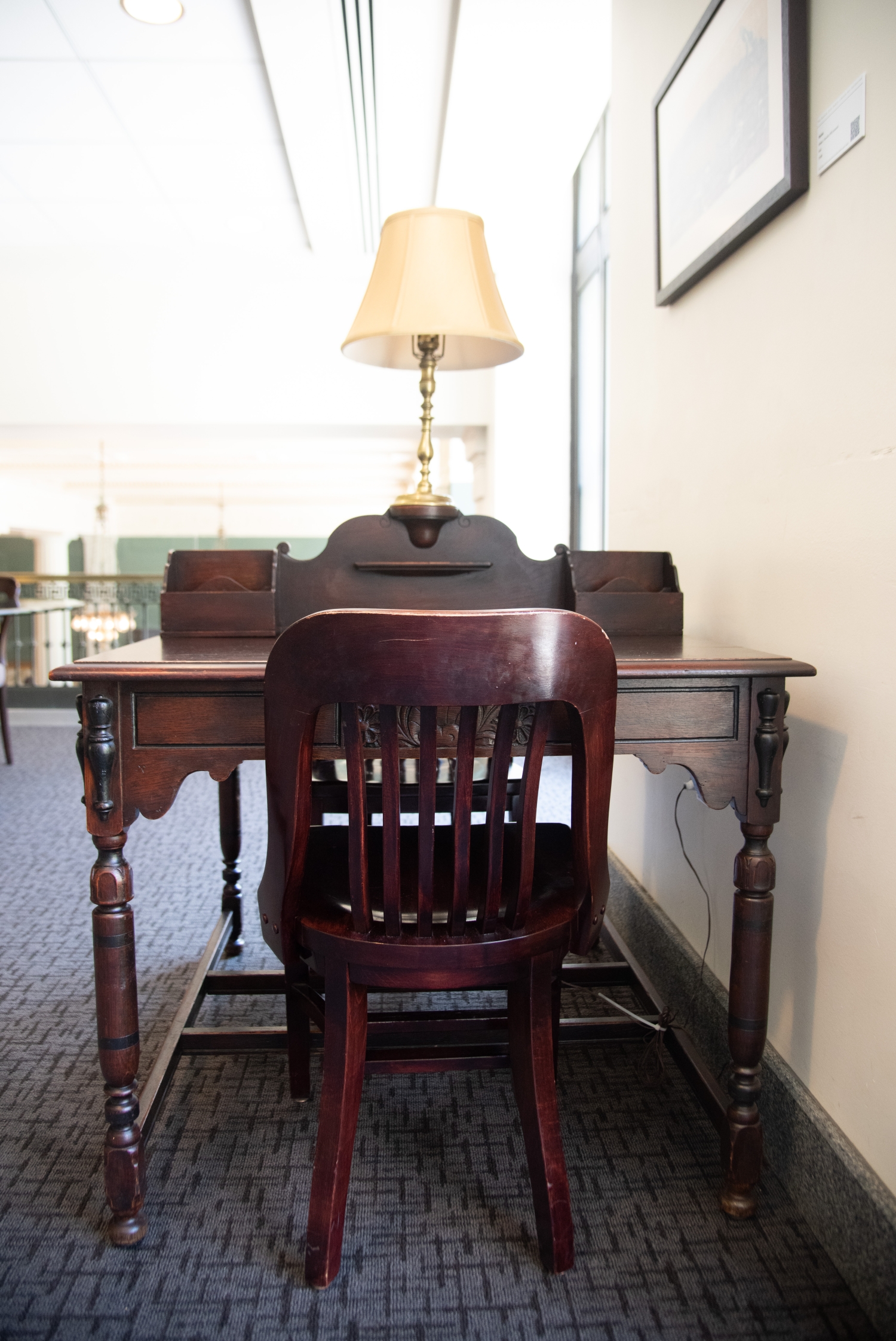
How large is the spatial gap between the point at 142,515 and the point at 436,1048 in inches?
468

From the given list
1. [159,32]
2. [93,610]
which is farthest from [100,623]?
[159,32]

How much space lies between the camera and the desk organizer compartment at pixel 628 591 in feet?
5.16

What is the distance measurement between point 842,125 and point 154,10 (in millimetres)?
2608

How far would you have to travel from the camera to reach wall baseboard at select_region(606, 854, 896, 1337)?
1.07m

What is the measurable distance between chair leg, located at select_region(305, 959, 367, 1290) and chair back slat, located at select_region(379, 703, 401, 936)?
0.36 feet

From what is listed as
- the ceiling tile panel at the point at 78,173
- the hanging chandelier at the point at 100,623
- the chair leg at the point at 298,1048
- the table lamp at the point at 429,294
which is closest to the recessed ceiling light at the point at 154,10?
the ceiling tile panel at the point at 78,173

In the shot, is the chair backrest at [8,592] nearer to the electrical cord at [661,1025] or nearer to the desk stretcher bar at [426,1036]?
the desk stretcher bar at [426,1036]

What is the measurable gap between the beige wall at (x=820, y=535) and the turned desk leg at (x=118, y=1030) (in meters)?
1.03

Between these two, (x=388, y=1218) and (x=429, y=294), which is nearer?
(x=388, y=1218)

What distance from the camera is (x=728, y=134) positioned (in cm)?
149

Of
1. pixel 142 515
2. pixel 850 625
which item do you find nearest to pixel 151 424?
pixel 850 625

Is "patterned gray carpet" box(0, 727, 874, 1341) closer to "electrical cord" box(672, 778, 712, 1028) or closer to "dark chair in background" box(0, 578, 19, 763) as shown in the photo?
"electrical cord" box(672, 778, 712, 1028)

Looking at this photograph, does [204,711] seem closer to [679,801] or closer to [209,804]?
[679,801]

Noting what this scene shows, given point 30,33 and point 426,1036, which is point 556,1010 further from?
point 30,33
